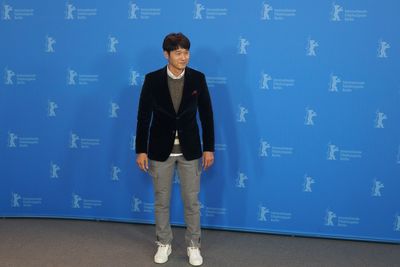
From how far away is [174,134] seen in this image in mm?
2447

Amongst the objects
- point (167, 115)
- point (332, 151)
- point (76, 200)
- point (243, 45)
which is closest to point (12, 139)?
point (76, 200)

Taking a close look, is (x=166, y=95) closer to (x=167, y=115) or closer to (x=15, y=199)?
(x=167, y=115)

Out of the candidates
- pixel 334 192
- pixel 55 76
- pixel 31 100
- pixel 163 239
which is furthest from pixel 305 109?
pixel 31 100

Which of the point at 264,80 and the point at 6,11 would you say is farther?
the point at 6,11

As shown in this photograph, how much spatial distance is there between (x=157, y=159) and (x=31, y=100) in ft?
4.51

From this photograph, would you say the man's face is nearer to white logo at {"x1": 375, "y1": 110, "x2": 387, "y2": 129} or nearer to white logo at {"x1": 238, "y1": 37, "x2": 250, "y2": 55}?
white logo at {"x1": 238, "y1": 37, "x2": 250, "y2": 55}

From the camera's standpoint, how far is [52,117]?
126 inches

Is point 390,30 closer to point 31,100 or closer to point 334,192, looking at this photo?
point 334,192

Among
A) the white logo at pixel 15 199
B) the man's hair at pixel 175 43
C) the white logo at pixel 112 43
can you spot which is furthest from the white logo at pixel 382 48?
the white logo at pixel 15 199

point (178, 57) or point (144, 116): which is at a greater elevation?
point (178, 57)

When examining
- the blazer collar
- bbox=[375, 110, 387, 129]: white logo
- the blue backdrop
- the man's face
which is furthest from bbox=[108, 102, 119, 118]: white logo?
bbox=[375, 110, 387, 129]: white logo

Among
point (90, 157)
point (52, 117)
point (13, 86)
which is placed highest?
point (13, 86)

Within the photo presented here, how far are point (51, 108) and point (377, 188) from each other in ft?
8.53

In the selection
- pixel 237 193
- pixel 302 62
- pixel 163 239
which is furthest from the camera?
pixel 237 193
